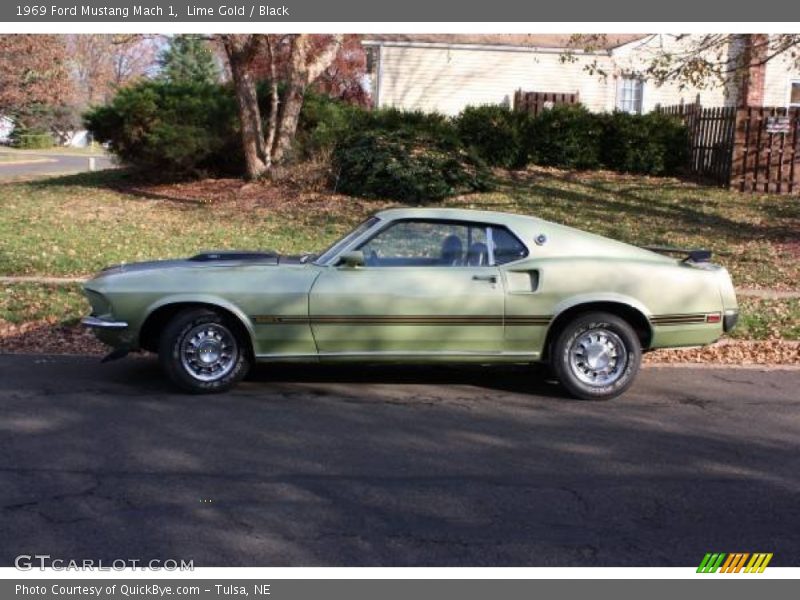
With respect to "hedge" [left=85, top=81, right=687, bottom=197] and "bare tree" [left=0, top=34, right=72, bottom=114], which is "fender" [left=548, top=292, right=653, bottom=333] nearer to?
"hedge" [left=85, top=81, right=687, bottom=197]

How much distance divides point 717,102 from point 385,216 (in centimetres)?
2288

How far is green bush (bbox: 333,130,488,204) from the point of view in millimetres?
17562

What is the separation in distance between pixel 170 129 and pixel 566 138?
8451 millimetres

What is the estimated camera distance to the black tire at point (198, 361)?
7.13 metres

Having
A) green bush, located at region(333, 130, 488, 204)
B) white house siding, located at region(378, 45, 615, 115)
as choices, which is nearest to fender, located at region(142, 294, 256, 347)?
green bush, located at region(333, 130, 488, 204)

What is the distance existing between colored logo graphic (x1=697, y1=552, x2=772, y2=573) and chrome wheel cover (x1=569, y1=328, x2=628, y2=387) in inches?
115

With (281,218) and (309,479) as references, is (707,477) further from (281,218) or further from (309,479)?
(281,218)

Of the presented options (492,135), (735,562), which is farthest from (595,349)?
(492,135)

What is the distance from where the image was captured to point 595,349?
23.9 feet

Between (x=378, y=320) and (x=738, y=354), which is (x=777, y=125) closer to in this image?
(x=738, y=354)

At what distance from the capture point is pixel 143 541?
4.49 metres

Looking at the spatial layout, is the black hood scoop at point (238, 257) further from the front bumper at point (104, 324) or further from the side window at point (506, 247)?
the side window at point (506, 247)

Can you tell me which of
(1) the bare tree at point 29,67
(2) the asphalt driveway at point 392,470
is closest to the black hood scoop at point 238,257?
(2) the asphalt driveway at point 392,470

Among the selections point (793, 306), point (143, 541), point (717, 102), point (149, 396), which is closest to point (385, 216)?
point (149, 396)
